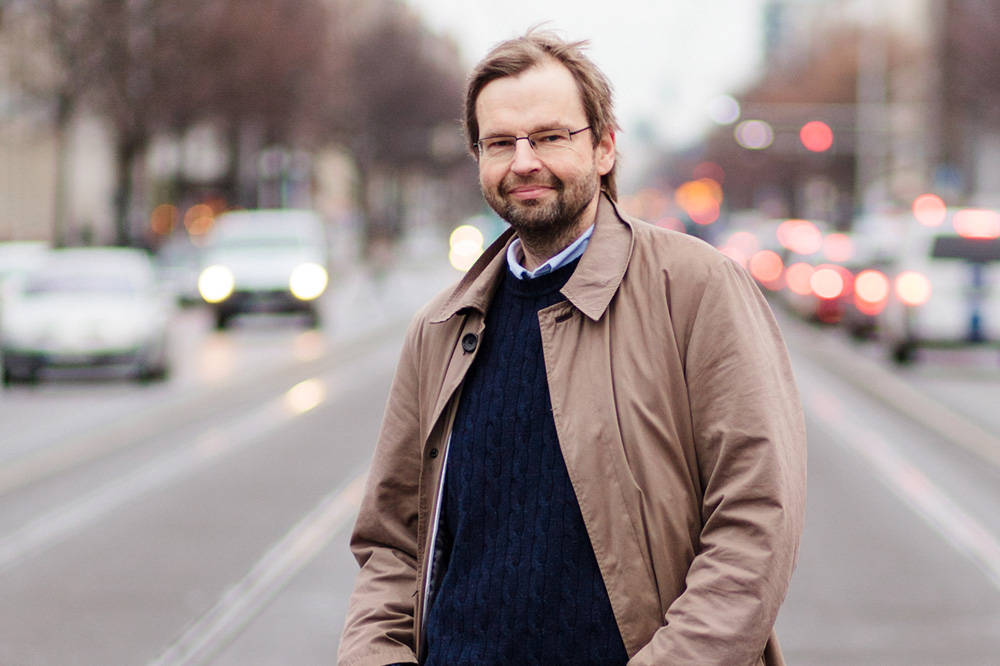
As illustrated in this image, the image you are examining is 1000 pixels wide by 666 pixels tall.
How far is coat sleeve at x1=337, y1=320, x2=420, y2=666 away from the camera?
8.13 feet

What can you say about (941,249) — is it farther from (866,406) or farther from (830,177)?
(830,177)

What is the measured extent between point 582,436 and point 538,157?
482 mm

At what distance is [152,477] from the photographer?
9883 mm

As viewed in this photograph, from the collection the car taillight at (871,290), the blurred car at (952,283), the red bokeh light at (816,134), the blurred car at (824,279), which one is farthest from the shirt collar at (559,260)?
the red bokeh light at (816,134)

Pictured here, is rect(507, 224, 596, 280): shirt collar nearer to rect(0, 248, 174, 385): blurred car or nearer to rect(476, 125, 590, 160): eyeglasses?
rect(476, 125, 590, 160): eyeglasses

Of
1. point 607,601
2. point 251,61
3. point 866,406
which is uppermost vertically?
point 251,61

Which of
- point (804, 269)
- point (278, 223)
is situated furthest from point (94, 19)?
point (804, 269)

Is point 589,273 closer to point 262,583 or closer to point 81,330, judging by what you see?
point 262,583

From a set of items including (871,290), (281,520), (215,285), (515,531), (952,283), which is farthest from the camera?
(215,285)

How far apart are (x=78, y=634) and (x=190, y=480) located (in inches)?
159

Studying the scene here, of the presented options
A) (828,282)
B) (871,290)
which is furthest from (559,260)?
(828,282)

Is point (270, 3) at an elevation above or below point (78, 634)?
above

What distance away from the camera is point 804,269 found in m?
26.4

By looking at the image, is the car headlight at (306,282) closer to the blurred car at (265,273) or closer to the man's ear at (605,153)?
the blurred car at (265,273)
